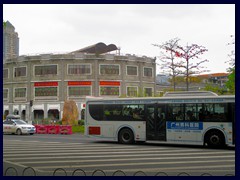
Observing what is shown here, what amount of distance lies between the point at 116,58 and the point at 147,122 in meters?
38.5

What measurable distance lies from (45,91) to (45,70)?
3538mm

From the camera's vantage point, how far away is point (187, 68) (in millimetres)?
32156

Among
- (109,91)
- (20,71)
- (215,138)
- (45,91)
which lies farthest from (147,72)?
(215,138)

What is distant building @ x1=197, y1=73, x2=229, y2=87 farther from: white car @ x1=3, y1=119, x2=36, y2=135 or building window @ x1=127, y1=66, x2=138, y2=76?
white car @ x1=3, y1=119, x2=36, y2=135

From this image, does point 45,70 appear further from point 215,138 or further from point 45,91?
point 215,138

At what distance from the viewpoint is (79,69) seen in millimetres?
55031

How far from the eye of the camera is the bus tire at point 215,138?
16.3 meters

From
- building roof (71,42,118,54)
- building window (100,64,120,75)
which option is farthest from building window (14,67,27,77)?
building window (100,64,120,75)

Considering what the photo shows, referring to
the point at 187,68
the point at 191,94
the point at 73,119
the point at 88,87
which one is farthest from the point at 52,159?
the point at 88,87

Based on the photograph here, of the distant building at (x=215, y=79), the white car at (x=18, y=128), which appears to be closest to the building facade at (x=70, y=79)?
the distant building at (x=215, y=79)

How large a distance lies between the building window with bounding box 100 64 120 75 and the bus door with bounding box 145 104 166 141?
3750cm

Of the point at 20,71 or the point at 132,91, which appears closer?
the point at 132,91

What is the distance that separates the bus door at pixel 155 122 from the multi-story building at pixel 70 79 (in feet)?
116

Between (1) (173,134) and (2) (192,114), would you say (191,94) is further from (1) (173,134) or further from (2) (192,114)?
(1) (173,134)
